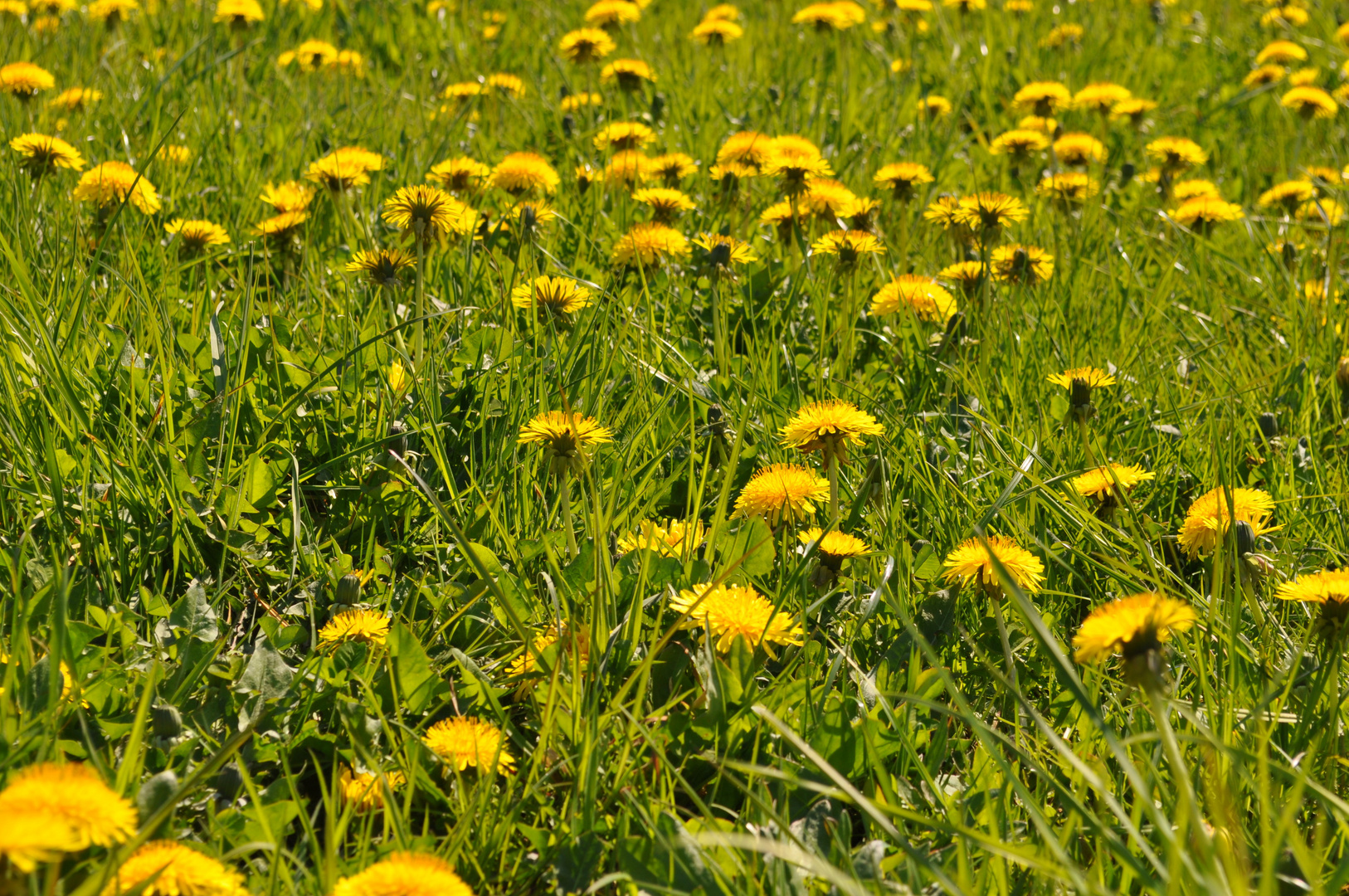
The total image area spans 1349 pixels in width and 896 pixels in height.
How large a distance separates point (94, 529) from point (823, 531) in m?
1.02

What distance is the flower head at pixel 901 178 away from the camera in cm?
283

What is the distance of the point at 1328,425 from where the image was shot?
223cm

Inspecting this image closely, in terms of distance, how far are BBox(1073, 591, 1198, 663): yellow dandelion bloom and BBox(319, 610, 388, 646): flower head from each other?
85 centimetres

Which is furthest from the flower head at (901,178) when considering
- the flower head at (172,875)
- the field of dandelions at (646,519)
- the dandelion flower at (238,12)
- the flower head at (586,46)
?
the flower head at (172,875)

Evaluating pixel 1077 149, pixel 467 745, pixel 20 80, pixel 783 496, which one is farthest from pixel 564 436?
pixel 1077 149

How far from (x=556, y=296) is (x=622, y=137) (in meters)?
1.05

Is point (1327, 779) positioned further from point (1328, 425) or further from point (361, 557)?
point (361, 557)

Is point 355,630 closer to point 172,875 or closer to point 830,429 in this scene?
point 172,875

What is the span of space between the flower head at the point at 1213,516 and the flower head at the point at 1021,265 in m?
0.89

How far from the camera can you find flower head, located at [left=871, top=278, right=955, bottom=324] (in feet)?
7.91

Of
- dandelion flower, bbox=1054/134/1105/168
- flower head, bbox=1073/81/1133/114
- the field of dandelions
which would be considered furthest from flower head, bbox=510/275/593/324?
flower head, bbox=1073/81/1133/114

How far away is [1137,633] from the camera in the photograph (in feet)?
3.73

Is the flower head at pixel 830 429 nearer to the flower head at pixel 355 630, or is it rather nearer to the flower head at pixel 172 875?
the flower head at pixel 355 630

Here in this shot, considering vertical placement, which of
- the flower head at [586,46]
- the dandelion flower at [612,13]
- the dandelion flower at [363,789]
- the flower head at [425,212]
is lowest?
the dandelion flower at [363,789]
